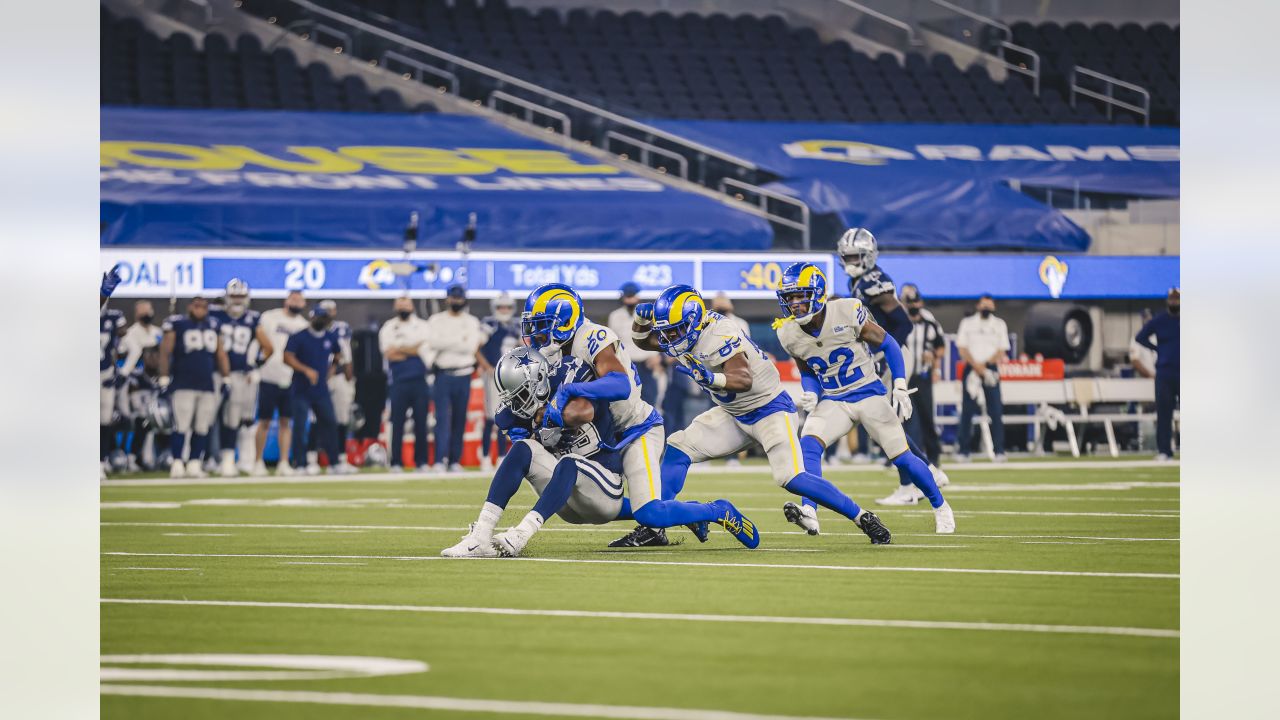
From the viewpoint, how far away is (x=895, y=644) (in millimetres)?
5551

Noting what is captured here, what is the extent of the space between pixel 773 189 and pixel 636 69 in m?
5.61

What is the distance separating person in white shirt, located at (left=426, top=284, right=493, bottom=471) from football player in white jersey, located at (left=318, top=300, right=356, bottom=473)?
96cm

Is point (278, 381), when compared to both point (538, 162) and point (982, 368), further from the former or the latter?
point (538, 162)

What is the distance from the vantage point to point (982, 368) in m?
18.2

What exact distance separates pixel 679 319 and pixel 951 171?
16.5m

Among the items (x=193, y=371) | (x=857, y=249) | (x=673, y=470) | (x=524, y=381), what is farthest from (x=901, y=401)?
(x=193, y=371)

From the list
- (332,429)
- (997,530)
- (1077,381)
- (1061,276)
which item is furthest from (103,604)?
(1061,276)

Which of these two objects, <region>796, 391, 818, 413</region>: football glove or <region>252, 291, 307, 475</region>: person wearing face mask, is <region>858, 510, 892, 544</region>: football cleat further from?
<region>252, 291, 307, 475</region>: person wearing face mask

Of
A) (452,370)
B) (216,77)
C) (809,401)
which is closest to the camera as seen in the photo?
(809,401)

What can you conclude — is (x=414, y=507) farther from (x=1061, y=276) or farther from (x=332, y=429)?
(x=1061, y=276)

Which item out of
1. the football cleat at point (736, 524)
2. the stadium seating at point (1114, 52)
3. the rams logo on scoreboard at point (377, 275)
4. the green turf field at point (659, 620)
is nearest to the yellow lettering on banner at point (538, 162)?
the rams logo on scoreboard at point (377, 275)

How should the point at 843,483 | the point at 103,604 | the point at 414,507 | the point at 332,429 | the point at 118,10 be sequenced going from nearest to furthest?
the point at 103,604
the point at 414,507
the point at 843,483
the point at 332,429
the point at 118,10

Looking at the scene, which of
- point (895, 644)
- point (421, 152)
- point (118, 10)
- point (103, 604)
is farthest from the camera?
point (118, 10)

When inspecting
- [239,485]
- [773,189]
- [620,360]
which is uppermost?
[773,189]
